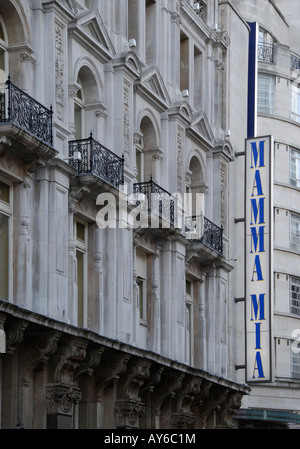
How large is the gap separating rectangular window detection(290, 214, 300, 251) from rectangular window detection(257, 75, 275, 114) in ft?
14.1

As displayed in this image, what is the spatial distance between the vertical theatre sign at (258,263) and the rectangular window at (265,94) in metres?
8.32

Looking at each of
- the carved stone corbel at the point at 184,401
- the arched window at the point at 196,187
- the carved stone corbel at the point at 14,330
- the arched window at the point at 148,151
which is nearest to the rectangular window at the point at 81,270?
the arched window at the point at 148,151

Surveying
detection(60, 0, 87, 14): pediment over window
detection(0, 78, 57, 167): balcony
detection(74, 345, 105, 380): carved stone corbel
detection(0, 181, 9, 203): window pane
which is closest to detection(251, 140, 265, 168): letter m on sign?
detection(60, 0, 87, 14): pediment over window

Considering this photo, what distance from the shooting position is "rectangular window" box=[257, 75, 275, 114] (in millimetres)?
48625

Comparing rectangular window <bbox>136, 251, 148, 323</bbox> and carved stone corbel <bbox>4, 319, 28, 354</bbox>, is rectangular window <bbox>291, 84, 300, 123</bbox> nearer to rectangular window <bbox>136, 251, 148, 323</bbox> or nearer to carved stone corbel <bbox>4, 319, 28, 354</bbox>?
rectangular window <bbox>136, 251, 148, 323</bbox>

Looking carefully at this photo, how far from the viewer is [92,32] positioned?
106ft

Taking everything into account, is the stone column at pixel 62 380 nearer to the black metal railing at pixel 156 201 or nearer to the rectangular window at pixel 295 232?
the black metal railing at pixel 156 201

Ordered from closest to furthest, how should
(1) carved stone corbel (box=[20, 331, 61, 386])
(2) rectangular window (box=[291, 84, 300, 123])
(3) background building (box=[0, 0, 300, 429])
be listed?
1. (1) carved stone corbel (box=[20, 331, 61, 386])
2. (3) background building (box=[0, 0, 300, 429])
3. (2) rectangular window (box=[291, 84, 300, 123])

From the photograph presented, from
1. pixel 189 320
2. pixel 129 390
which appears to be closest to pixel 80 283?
pixel 129 390

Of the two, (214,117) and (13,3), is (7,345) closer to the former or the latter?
(13,3)

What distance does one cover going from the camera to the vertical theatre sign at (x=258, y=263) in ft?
131

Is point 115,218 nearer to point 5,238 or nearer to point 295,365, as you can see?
point 5,238

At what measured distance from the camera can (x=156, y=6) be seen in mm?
37750

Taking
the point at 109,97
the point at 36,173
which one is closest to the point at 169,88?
the point at 109,97
